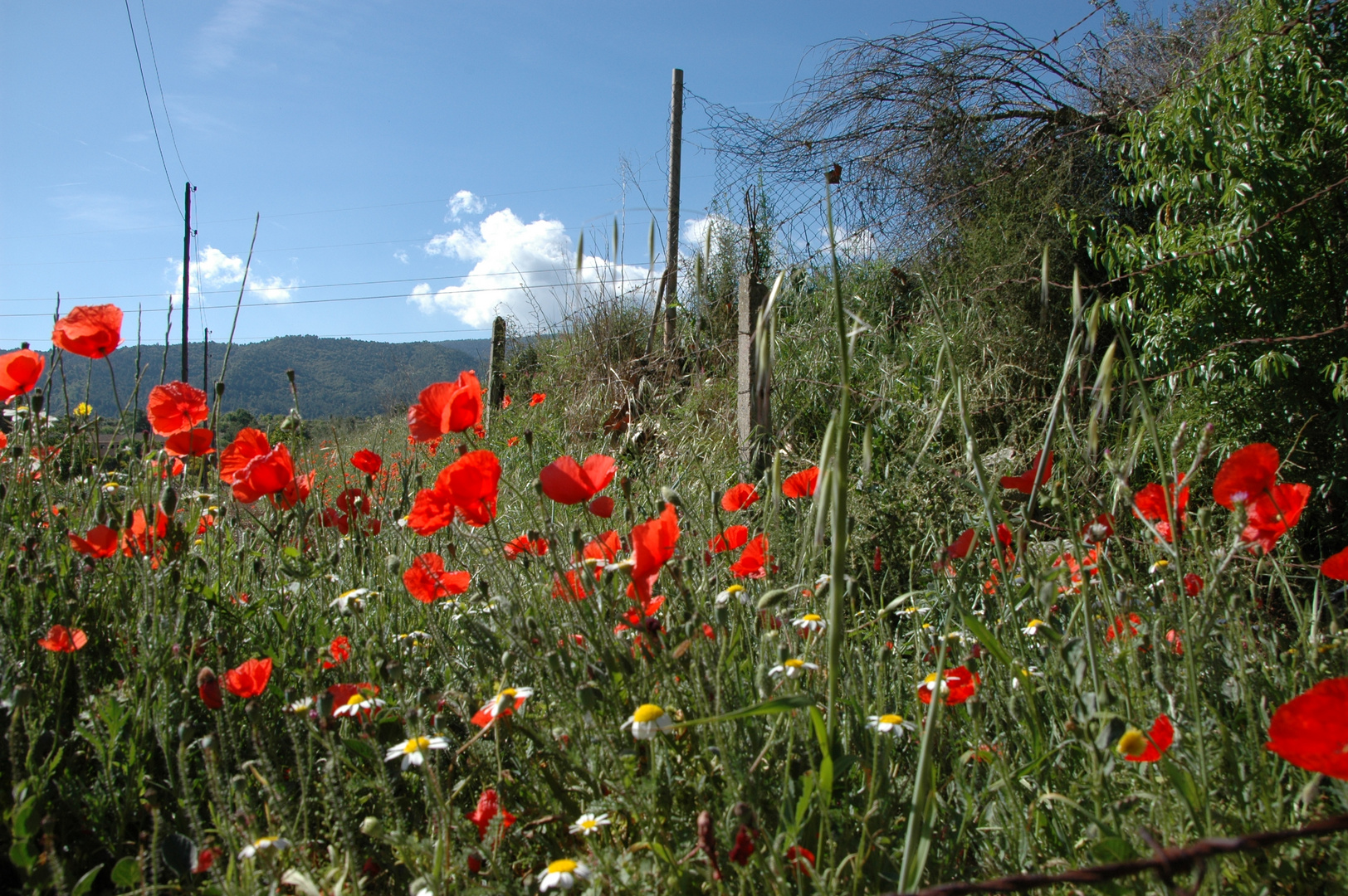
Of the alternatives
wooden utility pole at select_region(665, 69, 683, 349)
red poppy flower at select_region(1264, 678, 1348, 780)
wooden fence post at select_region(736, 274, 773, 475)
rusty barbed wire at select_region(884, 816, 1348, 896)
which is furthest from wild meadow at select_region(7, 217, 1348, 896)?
wooden utility pole at select_region(665, 69, 683, 349)

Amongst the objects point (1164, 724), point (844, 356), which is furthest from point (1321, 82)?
point (844, 356)

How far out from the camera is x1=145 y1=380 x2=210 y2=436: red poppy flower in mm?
1721

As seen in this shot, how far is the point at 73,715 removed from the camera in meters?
1.51

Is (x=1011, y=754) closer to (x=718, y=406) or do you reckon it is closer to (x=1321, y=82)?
(x=1321, y=82)

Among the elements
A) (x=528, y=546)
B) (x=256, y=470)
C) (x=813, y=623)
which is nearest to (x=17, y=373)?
(x=256, y=470)

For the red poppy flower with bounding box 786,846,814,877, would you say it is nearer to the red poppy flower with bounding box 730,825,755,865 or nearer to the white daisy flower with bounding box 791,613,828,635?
the red poppy flower with bounding box 730,825,755,865

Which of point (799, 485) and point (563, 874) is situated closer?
point (563, 874)

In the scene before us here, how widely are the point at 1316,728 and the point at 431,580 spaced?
1268 millimetres

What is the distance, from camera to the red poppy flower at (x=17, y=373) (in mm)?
1693

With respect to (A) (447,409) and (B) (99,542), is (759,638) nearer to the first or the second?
(A) (447,409)

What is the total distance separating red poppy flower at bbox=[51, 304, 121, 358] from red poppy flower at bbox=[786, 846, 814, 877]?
1824 millimetres

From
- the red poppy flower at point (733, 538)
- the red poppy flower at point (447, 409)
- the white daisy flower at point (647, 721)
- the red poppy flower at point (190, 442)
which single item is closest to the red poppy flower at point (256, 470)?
the red poppy flower at point (190, 442)

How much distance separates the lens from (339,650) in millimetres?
1468

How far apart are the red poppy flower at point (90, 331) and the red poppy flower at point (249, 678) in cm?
98
